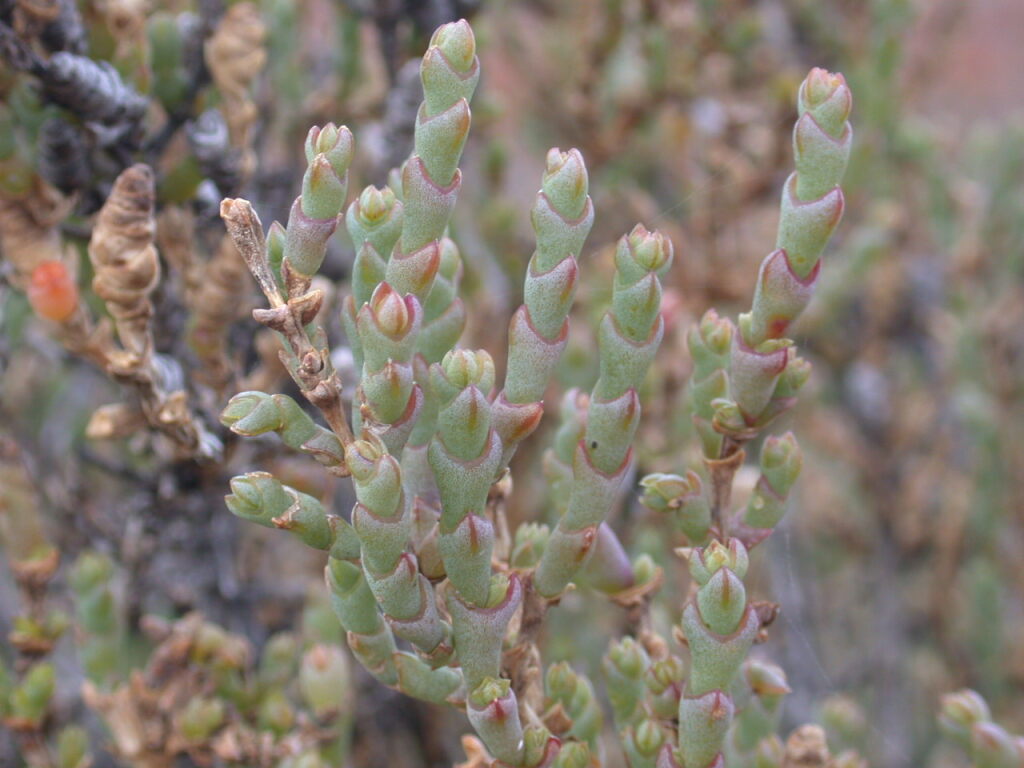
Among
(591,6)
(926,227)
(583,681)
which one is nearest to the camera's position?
(583,681)

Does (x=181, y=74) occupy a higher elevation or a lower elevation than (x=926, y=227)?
higher

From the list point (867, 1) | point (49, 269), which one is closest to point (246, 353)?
point (49, 269)

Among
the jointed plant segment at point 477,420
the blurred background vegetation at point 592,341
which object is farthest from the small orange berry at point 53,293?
the jointed plant segment at point 477,420

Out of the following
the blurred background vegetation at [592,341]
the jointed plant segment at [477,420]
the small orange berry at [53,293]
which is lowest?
the blurred background vegetation at [592,341]

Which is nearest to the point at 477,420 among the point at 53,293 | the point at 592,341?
the point at 53,293

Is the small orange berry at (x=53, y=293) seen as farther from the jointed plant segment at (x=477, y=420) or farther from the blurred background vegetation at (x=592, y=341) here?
the jointed plant segment at (x=477, y=420)

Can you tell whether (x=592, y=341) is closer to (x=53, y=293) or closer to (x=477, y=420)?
(x=53, y=293)

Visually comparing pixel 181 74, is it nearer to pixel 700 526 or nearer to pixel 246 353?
pixel 246 353
